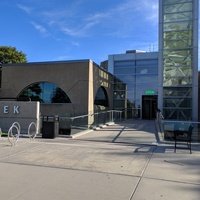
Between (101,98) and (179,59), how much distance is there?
25.6 feet

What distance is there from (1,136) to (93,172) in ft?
29.7

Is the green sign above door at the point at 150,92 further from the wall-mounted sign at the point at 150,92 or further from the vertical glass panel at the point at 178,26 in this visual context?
the vertical glass panel at the point at 178,26

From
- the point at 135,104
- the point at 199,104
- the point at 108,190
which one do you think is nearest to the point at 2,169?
the point at 108,190

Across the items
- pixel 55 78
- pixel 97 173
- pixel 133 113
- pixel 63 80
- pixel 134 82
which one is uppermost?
pixel 134 82

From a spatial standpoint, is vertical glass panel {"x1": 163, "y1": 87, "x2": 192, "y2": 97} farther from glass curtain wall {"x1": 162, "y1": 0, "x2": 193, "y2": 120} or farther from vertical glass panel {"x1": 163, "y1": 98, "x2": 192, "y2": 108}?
vertical glass panel {"x1": 163, "y1": 98, "x2": 192, "y2": 108}

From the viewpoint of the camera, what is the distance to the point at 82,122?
1981cm

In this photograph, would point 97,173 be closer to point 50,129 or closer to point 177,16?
point 50,129

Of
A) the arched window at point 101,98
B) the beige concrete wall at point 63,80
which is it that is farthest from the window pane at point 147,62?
the beige concrete wall at point 63,80

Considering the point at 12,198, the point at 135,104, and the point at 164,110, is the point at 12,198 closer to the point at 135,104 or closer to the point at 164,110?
the point at 164,110

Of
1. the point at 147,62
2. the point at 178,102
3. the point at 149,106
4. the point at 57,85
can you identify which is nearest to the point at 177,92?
the point at 178,102

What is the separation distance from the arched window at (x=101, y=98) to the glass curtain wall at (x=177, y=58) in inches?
226

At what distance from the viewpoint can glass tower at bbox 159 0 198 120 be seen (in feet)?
90.2

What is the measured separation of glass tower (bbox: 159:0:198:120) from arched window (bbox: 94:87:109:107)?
541 centimetres

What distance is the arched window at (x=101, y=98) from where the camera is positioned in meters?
28.4
